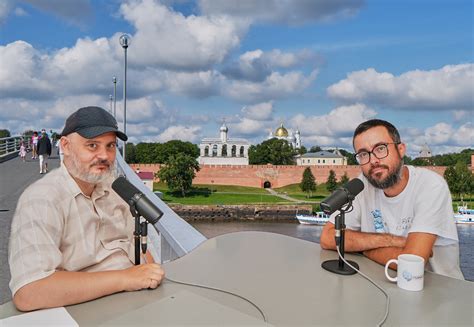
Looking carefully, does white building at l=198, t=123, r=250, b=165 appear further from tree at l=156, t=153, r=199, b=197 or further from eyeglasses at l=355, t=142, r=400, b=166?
eyeglasses at l=355, t=142, r=400, b=166

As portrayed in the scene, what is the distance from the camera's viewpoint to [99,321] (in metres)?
1.31

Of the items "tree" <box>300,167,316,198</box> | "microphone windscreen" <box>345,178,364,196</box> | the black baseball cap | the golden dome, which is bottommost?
"tree" <box>300,167,316,198</box>

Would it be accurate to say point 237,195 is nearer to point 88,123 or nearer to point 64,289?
point 88,123

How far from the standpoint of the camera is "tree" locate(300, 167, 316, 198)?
54344 mm

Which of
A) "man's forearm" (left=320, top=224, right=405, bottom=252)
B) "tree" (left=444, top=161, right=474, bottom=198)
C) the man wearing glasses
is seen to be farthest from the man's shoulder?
"tree" (left=444, top=161, right=474, bottom=198)

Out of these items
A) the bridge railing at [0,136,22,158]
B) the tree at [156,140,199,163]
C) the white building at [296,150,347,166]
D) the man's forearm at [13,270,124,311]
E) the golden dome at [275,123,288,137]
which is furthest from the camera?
the golden dome at [275,123,288,137]

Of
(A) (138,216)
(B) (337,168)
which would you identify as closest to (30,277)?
(A) (138,216)

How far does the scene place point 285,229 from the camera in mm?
36000

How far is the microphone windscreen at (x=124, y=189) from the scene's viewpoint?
1.66 meters

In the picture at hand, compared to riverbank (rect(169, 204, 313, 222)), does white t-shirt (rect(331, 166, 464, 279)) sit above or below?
above

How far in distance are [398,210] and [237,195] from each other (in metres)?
50.5

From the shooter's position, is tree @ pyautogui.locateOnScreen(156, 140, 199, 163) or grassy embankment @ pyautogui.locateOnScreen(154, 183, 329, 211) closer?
grassy embankment @ pyautogui.locateOnScreen(154, 183, 329, 211)

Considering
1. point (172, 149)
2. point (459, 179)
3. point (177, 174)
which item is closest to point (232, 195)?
point (177, 174)

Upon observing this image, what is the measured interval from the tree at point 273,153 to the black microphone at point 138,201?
218ft
